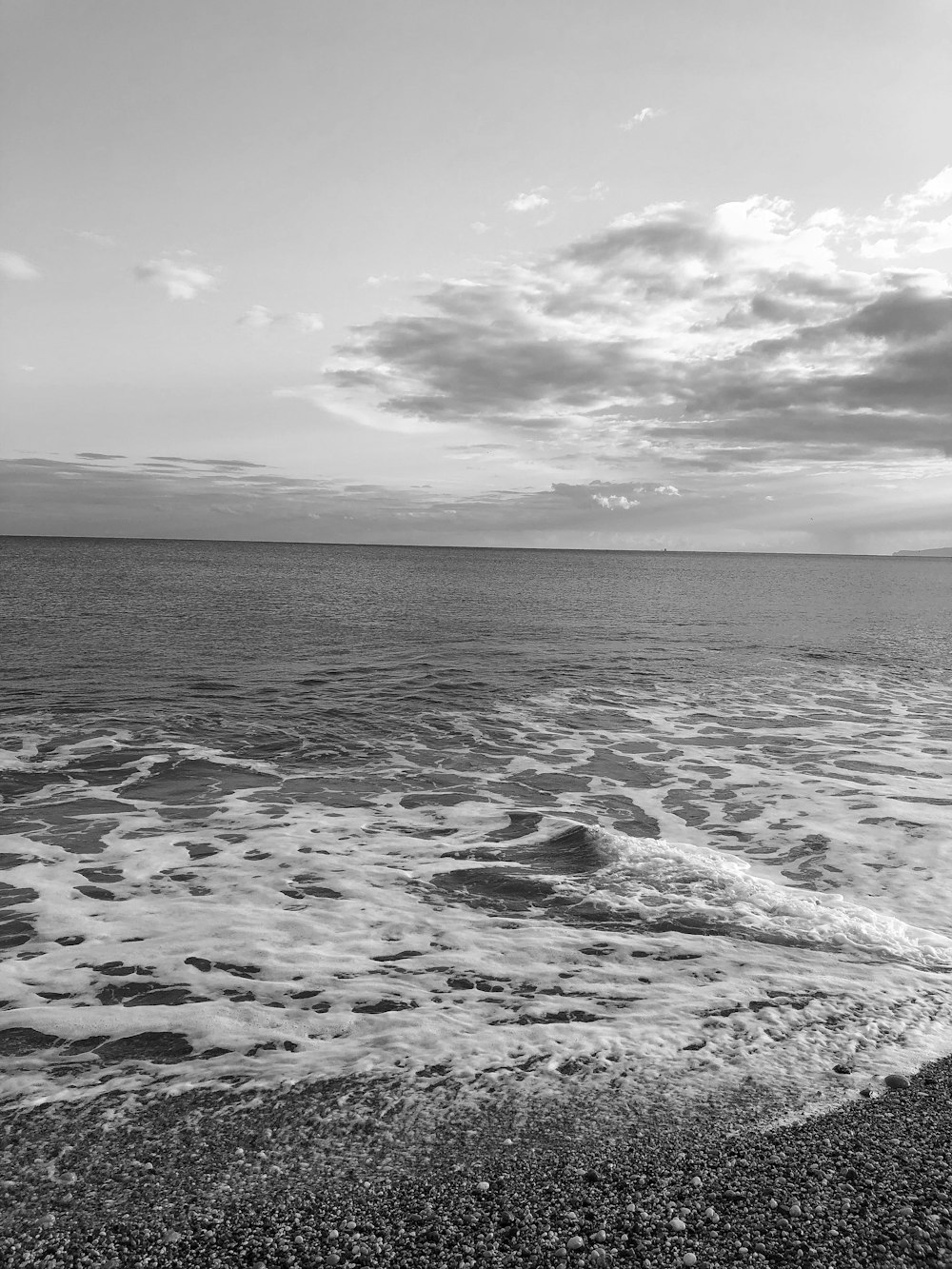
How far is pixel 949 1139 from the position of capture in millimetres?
4258

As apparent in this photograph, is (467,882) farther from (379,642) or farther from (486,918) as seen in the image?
(379,642)

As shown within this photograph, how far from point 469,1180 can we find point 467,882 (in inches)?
180

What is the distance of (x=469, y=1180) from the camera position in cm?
397

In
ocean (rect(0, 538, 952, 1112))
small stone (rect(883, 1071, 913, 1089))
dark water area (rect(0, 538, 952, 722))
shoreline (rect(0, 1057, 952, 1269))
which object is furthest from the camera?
dark water area (rect(0, 538, 952, 722))

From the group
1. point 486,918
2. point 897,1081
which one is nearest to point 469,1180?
point 897,1081

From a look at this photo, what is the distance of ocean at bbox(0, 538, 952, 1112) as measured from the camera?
210 inches

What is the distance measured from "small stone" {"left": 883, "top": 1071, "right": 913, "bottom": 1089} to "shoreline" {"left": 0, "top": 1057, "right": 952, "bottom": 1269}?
1.8 inches

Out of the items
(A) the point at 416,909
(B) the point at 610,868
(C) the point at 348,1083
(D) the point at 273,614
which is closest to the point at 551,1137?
(C) the point at 348,1083

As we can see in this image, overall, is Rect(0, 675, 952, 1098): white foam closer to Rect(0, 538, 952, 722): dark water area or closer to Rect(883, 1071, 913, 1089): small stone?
Rect(883, 1071, 913, 1089): small stone

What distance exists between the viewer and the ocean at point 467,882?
532 centimetres

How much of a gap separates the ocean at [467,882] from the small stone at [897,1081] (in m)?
0.11

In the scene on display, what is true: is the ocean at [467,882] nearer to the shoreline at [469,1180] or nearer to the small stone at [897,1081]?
the small stone at [897,1081]

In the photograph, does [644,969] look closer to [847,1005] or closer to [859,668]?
[847,1005]

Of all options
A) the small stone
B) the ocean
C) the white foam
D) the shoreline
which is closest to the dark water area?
the ocean
